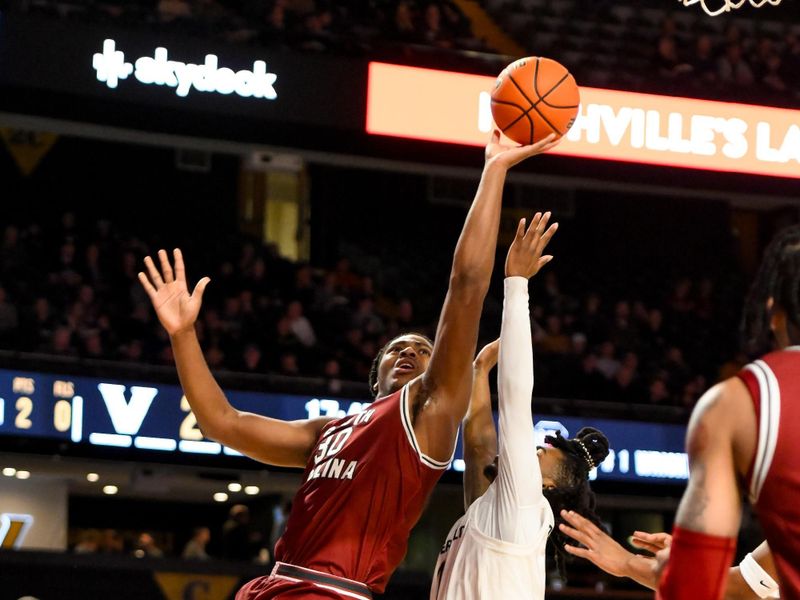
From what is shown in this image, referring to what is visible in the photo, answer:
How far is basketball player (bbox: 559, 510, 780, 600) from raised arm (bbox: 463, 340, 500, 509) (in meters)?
0.58

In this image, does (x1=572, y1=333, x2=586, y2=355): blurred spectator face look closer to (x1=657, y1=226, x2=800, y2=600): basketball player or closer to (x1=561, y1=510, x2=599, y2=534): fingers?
(x1=561, y1=510, x2=599, y2=534): fingers

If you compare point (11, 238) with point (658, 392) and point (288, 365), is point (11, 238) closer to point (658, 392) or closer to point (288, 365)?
point (288, 365)

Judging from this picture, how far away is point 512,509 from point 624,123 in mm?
10394

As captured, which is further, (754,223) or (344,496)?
(754,223)

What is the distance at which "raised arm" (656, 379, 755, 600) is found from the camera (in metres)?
2.20

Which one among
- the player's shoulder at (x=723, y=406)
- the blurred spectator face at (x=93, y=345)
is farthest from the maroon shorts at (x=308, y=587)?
the blurred spectator face at (x=93, y=345)

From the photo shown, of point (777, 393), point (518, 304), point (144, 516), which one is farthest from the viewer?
point (144, 516)

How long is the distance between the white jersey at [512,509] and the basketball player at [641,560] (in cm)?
13

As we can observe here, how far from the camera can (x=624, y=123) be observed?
1336 centimetres

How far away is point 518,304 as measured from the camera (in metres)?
3.35

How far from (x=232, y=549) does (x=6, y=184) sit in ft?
24.4

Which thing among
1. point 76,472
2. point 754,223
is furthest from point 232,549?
point 754,223

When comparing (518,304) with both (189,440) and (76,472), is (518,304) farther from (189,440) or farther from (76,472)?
(76,472)

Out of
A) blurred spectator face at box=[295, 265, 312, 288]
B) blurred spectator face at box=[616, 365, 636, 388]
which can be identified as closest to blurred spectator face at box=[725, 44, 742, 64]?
blurred spectator face at box=[616, 365, 636, 388]
